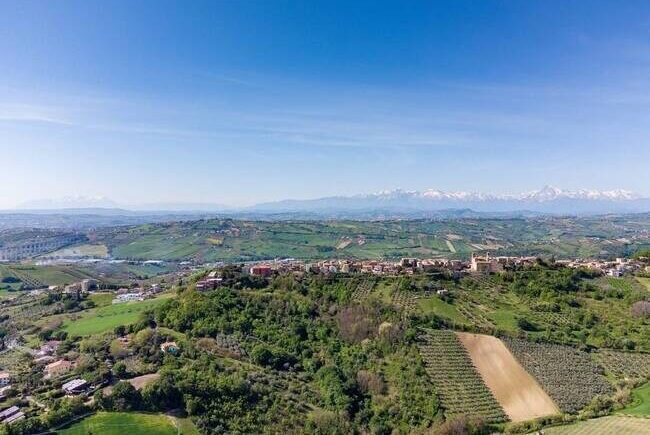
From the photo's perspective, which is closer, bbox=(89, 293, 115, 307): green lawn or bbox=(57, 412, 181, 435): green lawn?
bbox=(57, 412, 181, 435): green lawn

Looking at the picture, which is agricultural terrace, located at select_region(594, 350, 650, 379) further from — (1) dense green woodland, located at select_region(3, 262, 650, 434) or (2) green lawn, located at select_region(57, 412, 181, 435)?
(2) green lawn, located at select_region(57, 412, 181, 435)

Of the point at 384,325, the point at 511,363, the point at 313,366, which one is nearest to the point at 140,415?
the point at 313,366

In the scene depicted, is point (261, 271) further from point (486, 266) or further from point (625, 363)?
point (625, 363)

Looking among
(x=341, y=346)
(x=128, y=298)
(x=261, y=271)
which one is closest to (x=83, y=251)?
(x=128, y=298)

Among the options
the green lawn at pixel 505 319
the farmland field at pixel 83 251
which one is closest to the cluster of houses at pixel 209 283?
the green lawn at pixel 505 319

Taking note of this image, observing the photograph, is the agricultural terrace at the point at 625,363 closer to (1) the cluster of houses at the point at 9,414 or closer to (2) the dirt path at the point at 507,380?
(2) the dirt path at the point at 507,380

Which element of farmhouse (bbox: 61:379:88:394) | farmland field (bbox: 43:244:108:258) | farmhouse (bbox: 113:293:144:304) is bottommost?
farmland field (bbox: 43:244:108:258)

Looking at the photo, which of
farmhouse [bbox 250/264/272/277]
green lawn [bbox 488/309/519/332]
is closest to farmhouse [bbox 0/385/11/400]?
farmhouse [bbox 250/264/272/277]
